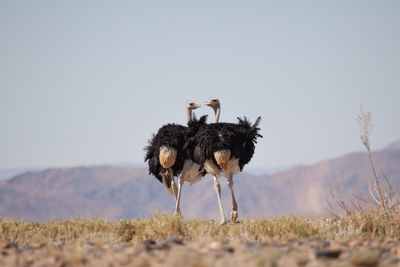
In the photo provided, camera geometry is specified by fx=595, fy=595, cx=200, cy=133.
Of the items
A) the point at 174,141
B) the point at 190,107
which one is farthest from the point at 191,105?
the point at 174,141

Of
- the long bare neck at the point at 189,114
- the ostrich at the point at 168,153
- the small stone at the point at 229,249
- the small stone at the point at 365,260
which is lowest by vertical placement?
the small stone at the point at 365,260

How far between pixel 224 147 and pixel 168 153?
144cm

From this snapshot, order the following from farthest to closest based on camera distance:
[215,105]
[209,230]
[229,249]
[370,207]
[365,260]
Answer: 1. [215,105]
2. [370,207]
3. [209,230]
4. [229,249]
5. [365,260]

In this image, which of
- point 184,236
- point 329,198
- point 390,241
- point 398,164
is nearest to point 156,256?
point 184,236

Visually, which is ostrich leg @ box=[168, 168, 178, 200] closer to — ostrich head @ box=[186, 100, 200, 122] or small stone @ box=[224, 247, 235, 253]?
ostrich head @ box=[186, 100, 200, 122]

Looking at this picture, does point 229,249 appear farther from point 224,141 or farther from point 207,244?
point 224,141

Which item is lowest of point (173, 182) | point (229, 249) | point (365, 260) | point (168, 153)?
point (365, 260)

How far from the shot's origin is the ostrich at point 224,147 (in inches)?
528

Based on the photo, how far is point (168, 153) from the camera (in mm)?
13969

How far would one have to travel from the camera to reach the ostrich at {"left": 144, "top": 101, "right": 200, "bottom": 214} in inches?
554

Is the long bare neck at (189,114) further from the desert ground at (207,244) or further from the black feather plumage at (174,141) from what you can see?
the desert ground at (207,244)

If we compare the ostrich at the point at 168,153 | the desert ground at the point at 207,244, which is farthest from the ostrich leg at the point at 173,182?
the desert ground at the point at 207,244

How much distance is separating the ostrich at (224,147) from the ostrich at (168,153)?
0.32 m

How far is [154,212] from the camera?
40.6ft
